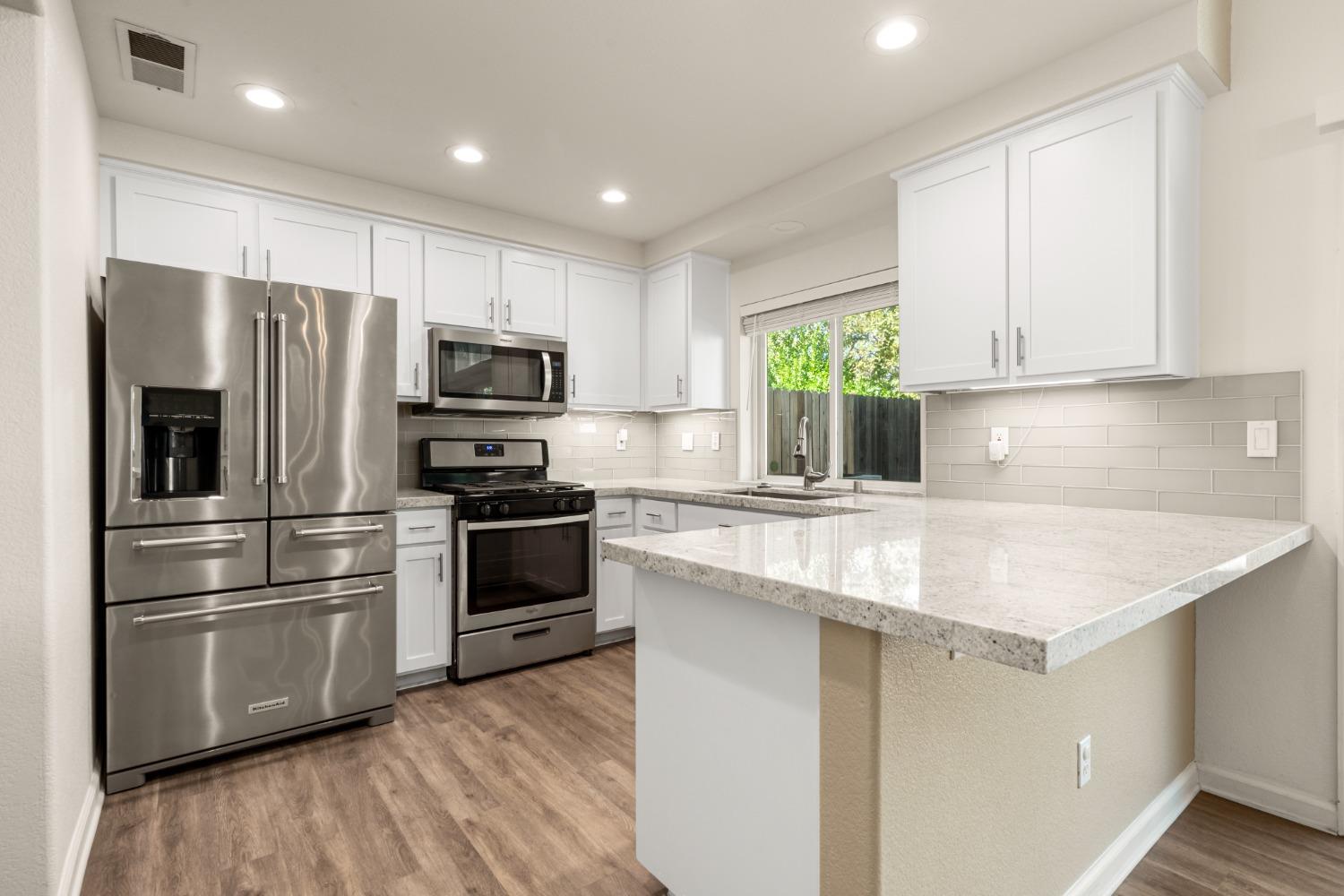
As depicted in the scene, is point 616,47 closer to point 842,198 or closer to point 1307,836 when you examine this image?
point 842,198

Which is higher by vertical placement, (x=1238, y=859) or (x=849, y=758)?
(x=849, y=758)

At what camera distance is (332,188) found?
3174mm

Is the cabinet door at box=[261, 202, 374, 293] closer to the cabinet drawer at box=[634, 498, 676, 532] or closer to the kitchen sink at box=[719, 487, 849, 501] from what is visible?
the cabinet drawer at box=[634, 498, 676, 532]

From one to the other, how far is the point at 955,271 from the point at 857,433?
1.16 m

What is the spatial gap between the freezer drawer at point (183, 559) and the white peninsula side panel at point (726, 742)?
5.46 feet

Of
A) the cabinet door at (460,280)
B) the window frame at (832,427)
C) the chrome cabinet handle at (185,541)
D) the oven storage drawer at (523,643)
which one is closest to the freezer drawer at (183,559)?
the chrome cabinet handle at (185,541)

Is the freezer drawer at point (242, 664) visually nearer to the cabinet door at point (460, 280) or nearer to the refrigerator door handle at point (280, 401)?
the refrigerator door handle at point (280, 401)

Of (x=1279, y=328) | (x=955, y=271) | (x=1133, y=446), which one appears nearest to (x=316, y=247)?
(x=955, y=271)

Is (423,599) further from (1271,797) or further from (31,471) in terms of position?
(1271,797)

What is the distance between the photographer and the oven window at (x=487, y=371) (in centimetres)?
338

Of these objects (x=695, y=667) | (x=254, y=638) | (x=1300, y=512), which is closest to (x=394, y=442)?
(x=254, y=638)

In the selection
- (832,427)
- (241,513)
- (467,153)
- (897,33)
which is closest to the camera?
(897,33)

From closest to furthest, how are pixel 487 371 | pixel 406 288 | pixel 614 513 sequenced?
pixel 406 288, pixel 487 371, pixel 614 513

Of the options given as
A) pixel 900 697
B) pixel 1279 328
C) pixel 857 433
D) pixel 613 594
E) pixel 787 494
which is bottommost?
pixel 613 594
